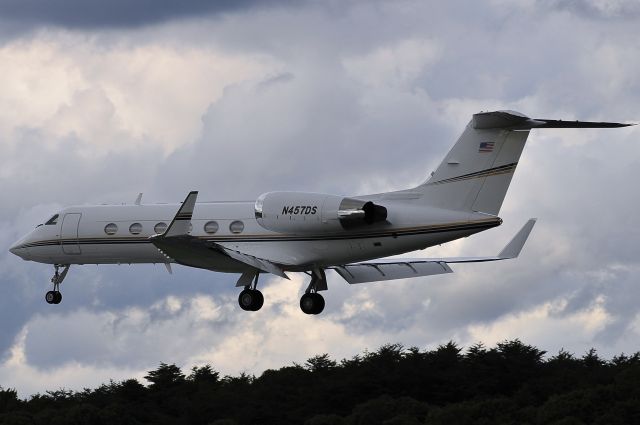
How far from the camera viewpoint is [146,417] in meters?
75.9

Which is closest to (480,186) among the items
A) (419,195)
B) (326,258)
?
(419,195)

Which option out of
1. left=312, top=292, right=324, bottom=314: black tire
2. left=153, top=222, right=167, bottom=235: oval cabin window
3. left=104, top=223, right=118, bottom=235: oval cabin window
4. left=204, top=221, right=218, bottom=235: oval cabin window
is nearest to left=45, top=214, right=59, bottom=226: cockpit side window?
left=104, top=223, right=118, bottom=235: oval cabin window

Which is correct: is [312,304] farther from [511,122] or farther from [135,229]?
[511,122]

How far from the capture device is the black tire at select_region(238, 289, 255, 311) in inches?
2033

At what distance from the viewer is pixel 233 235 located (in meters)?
51.0

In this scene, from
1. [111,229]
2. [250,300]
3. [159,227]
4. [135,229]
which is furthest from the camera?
[111,229]

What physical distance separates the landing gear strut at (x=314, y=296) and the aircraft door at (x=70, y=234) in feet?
28.9

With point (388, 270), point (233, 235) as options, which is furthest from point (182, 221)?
point (388, 270)

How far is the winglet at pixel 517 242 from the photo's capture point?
51.2 metres

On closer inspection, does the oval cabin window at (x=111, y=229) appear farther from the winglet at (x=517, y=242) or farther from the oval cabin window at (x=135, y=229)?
the winglet at (x=517, y=242)

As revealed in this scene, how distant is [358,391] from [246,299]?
22132mm

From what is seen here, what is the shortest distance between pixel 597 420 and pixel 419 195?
15.0 meters

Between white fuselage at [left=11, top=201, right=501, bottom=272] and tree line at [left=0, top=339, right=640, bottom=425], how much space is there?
50.8 ft

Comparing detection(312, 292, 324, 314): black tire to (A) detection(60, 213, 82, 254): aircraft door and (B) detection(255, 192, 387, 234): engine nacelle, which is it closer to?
(B) detection(255, 192, 387, 234): engine nacelle
